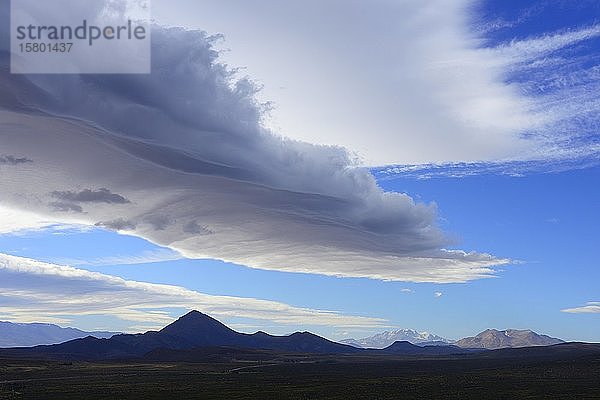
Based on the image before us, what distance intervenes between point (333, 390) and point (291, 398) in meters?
18.6

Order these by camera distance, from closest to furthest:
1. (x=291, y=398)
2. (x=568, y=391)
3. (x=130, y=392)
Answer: (x=291, y=398) < (x=568, y=391) < (x=130, y=392)

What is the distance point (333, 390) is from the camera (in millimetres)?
117688

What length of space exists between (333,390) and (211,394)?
24.0m

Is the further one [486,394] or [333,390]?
[333,390]

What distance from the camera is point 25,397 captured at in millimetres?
107125

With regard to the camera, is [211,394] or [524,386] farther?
[524,386]

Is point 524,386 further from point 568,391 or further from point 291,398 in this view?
point 291,398

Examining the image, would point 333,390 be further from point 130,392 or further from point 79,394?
point 79,394

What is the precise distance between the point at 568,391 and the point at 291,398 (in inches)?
2039

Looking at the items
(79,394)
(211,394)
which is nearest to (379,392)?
(211,394)

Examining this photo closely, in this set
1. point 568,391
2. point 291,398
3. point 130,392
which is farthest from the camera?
point 130,392

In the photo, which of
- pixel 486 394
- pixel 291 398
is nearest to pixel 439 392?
pixel 486 394

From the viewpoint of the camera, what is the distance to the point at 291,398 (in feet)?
333

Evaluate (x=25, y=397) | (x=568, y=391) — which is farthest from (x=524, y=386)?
(x=25, y=397)
